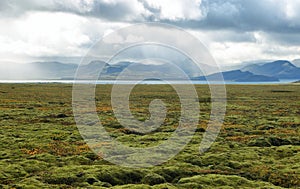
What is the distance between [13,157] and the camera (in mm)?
27953

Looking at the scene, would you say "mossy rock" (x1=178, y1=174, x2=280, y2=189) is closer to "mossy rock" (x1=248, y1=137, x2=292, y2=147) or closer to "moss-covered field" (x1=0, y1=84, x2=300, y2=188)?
"moss-covered field" (x1=0, y1=84, x2=300, y2=188)

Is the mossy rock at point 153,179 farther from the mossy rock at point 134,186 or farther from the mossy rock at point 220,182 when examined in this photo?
the mossy rock at point 134,186

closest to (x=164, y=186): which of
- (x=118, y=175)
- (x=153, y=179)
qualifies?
(x=153, y=179)

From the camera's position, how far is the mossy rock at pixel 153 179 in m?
22.7

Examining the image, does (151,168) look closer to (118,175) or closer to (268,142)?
(118,175)

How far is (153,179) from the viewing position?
23016mm

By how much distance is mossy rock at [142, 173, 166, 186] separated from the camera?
2274 cm

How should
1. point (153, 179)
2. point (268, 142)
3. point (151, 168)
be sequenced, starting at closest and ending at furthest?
point (153, 179) < point (151, 168) < point (268, 142)

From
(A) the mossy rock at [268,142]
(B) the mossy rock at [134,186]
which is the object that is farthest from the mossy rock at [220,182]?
(A) the mossy rock at [268,142]

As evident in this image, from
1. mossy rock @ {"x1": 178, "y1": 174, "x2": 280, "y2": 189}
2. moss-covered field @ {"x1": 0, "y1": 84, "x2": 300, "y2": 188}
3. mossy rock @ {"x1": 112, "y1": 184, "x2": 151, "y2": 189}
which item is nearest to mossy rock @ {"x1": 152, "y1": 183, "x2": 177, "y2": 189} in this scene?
moss-covered field @ {"x1": 0, "y1": 84, "x2": 300, "y2": 188}

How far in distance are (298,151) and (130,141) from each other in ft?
55.5

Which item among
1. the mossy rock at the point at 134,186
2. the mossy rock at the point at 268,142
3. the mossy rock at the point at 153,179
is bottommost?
the mossy rock at the point at 153,179

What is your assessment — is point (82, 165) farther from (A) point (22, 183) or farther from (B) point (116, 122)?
(B) point (116, 122)

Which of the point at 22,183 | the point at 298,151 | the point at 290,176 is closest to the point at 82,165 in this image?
the point at 22,183
